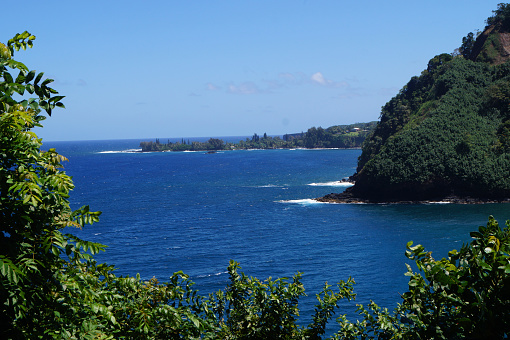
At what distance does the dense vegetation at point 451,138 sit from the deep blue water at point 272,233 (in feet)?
17.8

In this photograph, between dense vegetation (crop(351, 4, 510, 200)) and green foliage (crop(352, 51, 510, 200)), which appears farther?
dense vegetation (crop(351, 4, 510, 200))

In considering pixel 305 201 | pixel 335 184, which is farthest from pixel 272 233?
pixel 335 184

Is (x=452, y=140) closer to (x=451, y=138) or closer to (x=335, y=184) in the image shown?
(x=451, y=138)

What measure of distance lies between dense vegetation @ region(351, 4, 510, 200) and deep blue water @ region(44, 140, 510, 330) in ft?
17.8

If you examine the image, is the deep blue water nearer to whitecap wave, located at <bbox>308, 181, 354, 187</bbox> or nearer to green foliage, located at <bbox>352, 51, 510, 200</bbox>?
whitecap wave, located at <bbox>308, 181, 354, 187</bbox>

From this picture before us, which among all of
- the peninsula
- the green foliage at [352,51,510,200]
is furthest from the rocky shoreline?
the green foliage at [352,51,510,200]

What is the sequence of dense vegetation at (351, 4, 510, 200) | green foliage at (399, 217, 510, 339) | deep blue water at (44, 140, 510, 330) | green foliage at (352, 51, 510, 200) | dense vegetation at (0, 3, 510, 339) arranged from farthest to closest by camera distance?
dense vegetation at (351, 4, 510, 200) → green foliage at (352, 51, 510, 200) → deep blue water at (44, 140, 510, 330) → green foliage at (399, 217, 510, 339) → dense vegetation at (0, 3, 510, 339)

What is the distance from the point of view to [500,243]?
24.0 ft

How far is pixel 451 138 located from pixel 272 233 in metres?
41.1

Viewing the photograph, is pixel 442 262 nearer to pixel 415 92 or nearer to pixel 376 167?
pixel 376 167

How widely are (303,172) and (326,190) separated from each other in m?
35.1

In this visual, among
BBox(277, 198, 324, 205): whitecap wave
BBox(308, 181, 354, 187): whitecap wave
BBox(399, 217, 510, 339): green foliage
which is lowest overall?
BBox(277, 198, 324, 205): whitecap wave

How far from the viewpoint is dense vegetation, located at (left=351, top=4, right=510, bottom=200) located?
77.6 metres

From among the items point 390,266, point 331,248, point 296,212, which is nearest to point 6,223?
point 390,266
